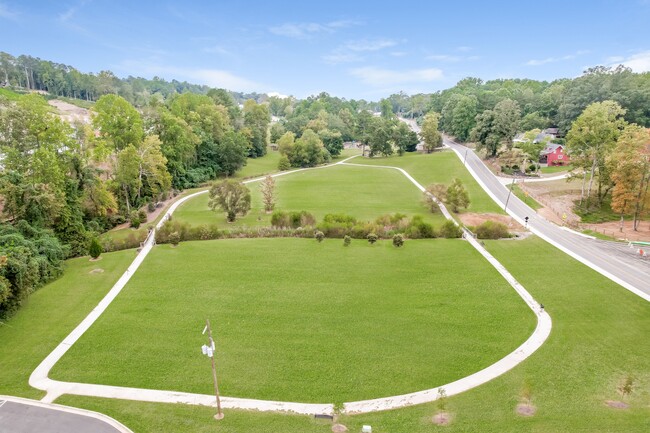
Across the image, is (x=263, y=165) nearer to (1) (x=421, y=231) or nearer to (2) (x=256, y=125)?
(2) (x=256, y=125)

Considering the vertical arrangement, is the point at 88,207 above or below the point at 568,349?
above

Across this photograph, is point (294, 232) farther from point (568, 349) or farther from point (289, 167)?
point (289, 167)

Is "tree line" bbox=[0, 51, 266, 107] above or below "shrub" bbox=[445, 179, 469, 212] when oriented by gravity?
above

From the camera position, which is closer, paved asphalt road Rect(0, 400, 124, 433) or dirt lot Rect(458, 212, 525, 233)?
paved asphalt road Rect(0, 400, 124, 433)

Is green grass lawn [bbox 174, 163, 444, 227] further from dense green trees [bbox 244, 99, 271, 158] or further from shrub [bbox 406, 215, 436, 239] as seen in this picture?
dense green trees [bbox 244, 99, 271, 158]

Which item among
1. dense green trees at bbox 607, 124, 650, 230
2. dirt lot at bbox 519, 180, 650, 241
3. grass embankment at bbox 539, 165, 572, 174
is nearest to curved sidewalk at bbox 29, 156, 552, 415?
dirt lot at bbox 519, 180, 650, 241

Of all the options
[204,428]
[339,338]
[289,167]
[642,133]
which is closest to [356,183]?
[289,167]
